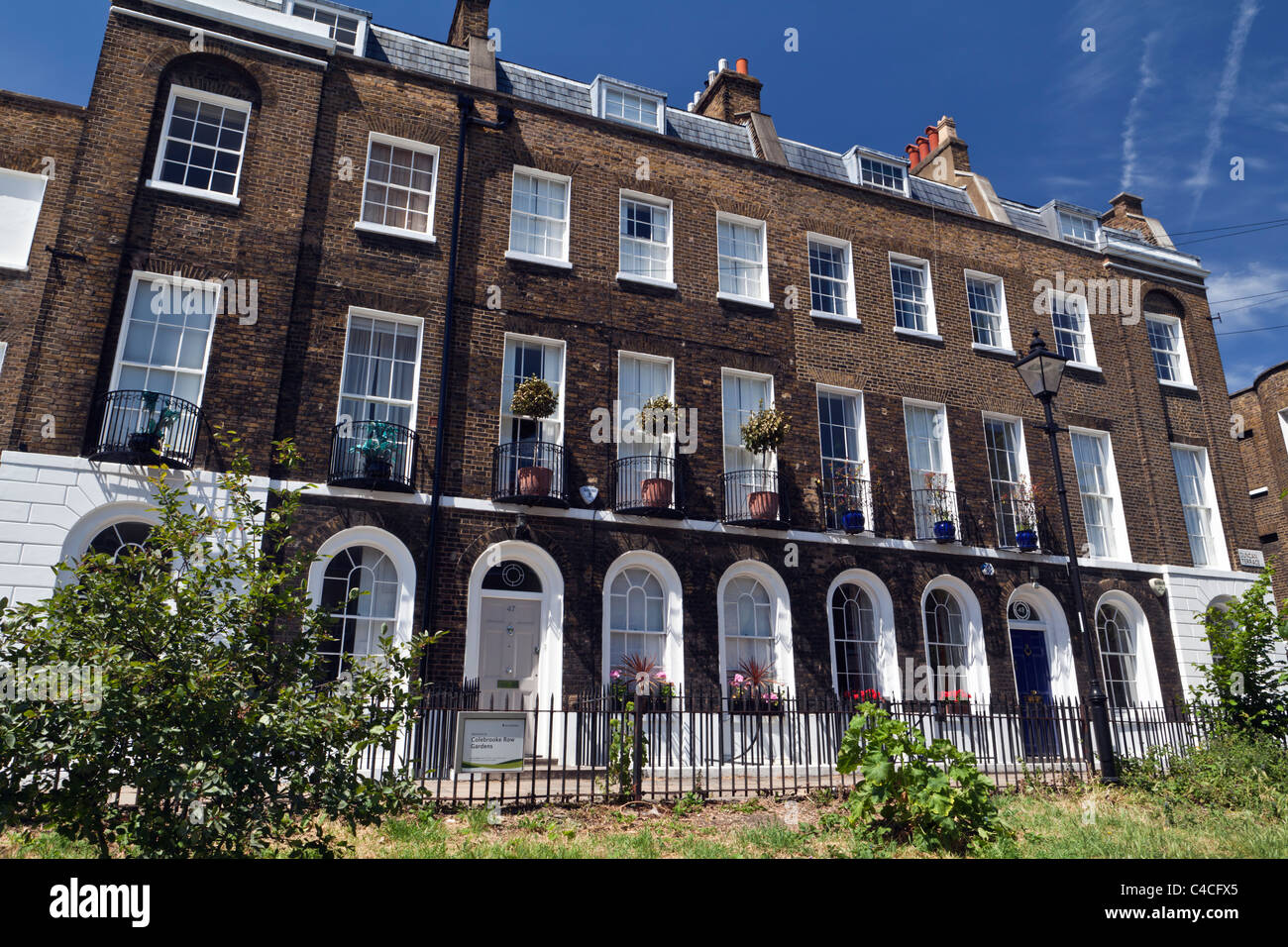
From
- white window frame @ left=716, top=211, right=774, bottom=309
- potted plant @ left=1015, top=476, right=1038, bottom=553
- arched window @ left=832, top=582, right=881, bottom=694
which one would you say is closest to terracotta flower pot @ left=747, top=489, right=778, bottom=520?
arched window @ left=832, top=582, right=881, bottom=694

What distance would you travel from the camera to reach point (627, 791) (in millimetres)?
10008

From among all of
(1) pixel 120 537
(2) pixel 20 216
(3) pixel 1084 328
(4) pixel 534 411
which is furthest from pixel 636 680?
(3) pixel 1084 328

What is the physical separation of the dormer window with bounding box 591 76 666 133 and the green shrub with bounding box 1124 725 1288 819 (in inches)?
585

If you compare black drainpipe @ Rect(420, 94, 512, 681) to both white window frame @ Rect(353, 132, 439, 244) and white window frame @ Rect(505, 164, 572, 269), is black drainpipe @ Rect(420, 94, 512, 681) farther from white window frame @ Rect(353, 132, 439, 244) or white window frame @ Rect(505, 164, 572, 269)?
white window frame @ Rect(505, 164, 572, 269)

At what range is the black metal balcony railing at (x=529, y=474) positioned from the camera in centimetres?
1384

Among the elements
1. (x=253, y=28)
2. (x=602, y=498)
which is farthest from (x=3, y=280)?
(x=602, y=498)

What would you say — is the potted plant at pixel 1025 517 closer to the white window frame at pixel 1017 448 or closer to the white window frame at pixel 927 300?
the white window frame at pixel 1017 448

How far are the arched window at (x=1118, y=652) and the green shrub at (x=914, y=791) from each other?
1221 centimetres

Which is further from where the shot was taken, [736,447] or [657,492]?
[736,447]

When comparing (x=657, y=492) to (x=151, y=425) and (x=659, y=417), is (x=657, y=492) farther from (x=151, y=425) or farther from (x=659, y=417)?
(x=151, y=425)

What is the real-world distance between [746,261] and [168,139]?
1110 centimetres

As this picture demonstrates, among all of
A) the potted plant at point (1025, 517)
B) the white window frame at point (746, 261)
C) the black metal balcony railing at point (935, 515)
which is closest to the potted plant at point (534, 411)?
Result: the white window frame at point (746, 261)

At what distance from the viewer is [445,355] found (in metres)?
14.3

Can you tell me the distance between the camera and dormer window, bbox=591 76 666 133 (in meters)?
17.8
